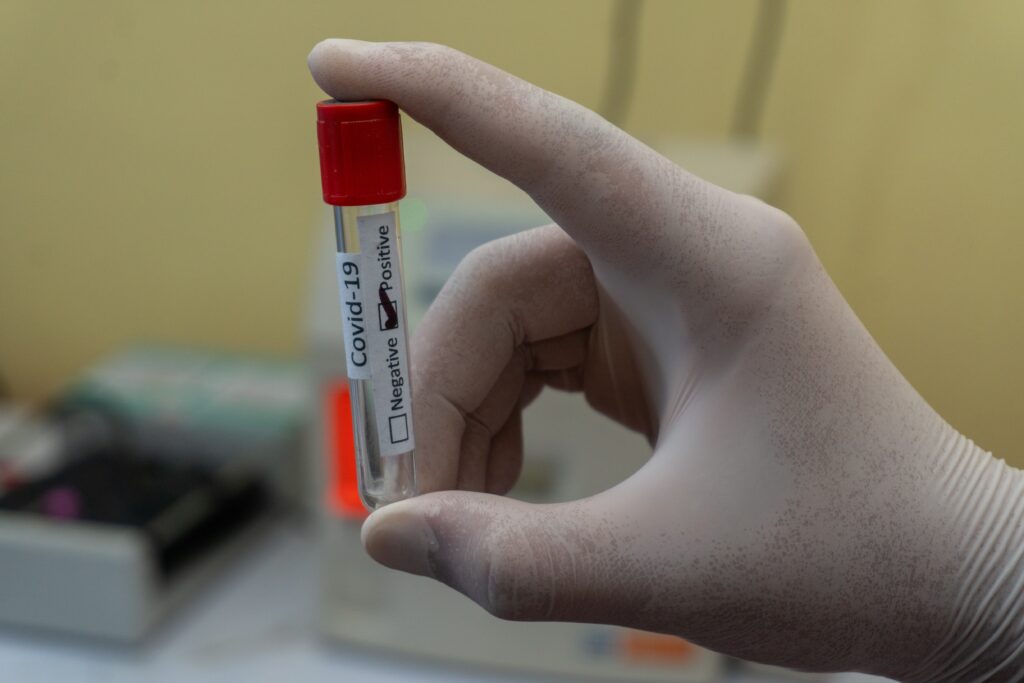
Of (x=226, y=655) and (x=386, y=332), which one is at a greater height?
(x=386, y=332)

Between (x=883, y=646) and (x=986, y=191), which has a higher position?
(x=986, y=191)

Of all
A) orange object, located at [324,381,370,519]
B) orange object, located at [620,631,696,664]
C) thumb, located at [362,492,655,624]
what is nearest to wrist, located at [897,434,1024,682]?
thumb, located at [362,492,655,624]

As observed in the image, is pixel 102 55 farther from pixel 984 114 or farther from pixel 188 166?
pixel 984 114

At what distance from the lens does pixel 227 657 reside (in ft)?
3.01

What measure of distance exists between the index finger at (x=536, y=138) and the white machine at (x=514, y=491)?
36cm

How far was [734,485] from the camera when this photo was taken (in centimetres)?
40

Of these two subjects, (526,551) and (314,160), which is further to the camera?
(314,160)

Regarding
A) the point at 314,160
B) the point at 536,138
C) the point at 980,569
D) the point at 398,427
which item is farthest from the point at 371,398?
the point at 314,160

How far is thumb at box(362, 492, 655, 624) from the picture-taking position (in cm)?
39

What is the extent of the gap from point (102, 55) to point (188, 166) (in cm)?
15

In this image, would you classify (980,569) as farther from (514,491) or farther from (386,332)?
(514,491)

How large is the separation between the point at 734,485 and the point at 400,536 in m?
0.15

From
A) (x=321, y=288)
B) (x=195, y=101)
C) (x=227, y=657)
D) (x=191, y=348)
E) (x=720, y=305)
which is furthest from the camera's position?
(x=191, y=348)

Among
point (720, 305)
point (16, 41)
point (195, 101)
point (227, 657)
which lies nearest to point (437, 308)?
point (720, 305)
